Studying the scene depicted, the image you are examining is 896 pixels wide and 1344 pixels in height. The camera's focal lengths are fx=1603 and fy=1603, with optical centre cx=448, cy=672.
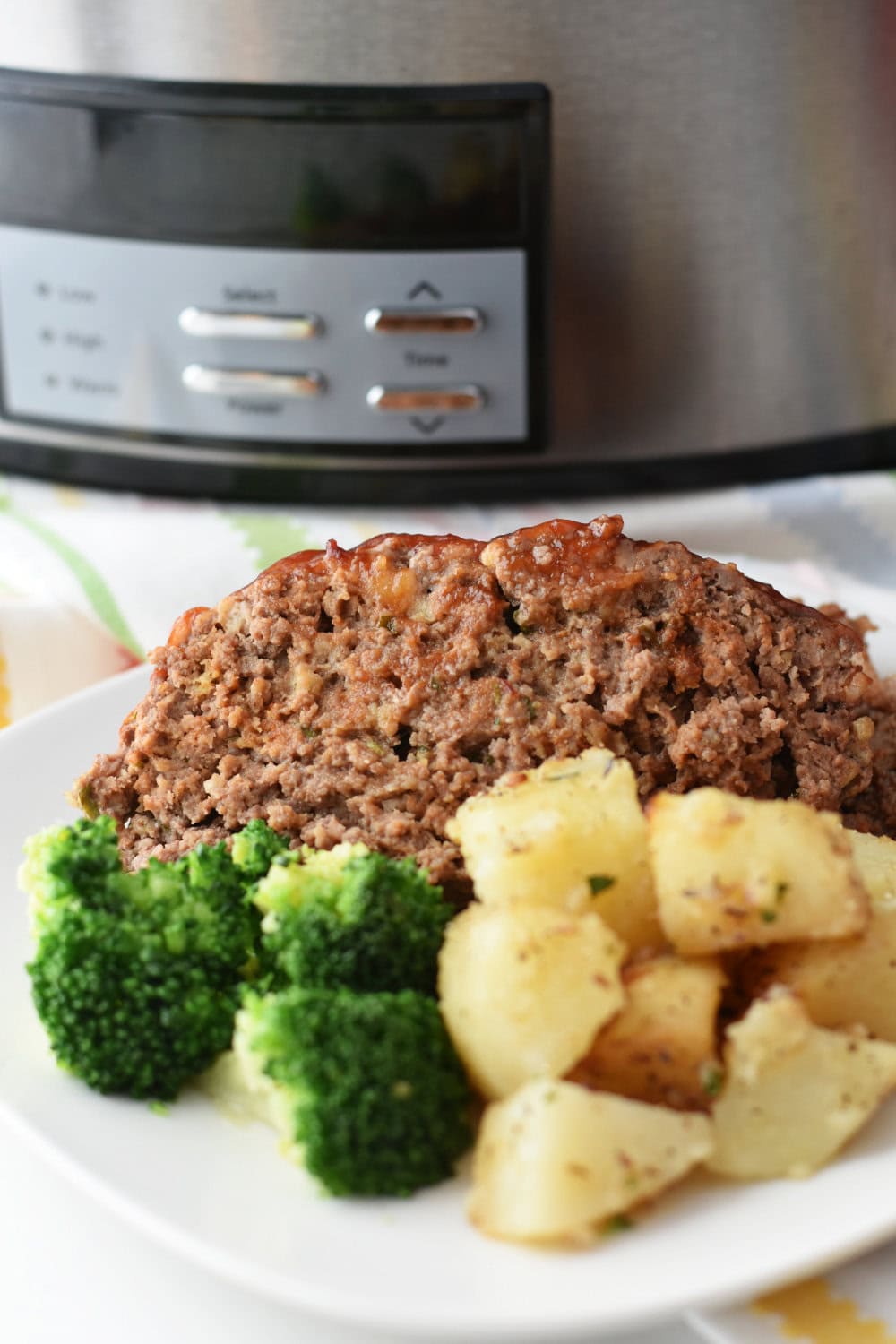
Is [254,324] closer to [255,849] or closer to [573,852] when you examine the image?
[255,849]

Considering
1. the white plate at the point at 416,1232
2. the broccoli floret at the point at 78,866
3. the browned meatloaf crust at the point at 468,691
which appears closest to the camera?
the white plate at the point at 416,1232

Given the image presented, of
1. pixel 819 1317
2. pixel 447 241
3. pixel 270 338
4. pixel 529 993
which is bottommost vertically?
pixel 819 1317

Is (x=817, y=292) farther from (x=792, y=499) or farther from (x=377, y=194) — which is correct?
(x=377, y=194)

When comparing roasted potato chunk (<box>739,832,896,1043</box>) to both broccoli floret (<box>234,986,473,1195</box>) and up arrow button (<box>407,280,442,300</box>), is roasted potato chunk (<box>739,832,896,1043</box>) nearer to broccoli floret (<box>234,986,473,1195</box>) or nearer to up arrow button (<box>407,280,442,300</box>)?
broccoli floret (<box>234,986,473,1195</box>)

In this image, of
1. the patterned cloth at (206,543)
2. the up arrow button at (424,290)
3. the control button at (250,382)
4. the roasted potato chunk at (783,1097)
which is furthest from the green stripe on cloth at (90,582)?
the roasted potato chunk at (783,1097)

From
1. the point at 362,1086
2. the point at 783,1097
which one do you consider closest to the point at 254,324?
the point at 362,1086

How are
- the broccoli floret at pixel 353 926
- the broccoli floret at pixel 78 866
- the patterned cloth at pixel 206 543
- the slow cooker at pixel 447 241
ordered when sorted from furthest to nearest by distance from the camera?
the patterned cloth at pixel 206 543
the slow cooker at pixel 447 241
the broccoli floret at pixel 78 866
the broccoli floret at pixel 353 926

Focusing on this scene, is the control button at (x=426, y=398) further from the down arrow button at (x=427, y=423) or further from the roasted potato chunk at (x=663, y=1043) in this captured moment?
the roasted potato chunk at (x=663, y=1043)
